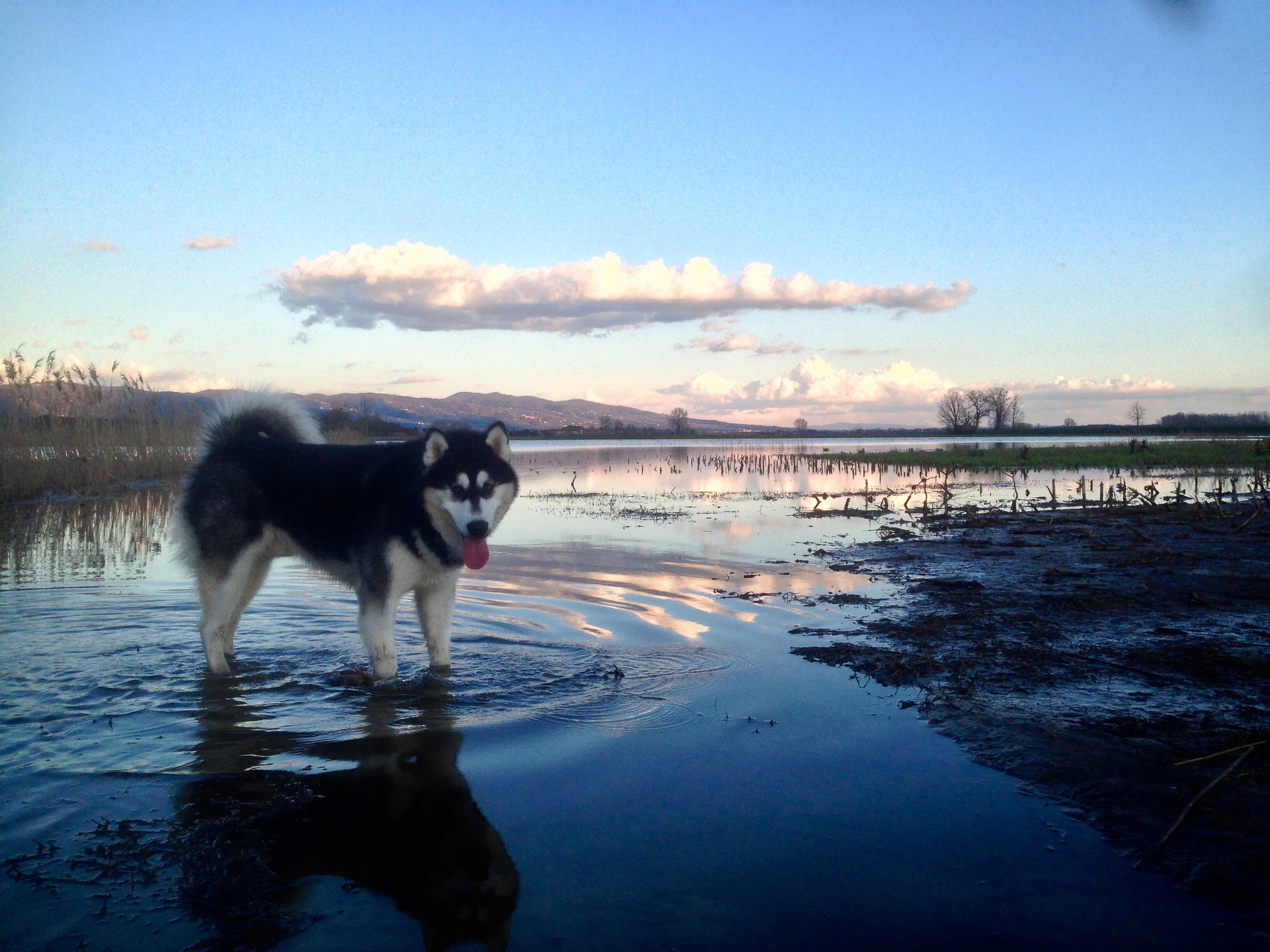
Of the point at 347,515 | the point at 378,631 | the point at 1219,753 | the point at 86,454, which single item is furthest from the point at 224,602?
the point at 86,454

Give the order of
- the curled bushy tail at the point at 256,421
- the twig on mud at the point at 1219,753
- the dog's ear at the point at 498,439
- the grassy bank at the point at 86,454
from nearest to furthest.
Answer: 1. the twig on mud at the point at 1219,753
2. the dog's ear at the point at 498,439
3. the curled bushy tail at the point at 256,421
4. the grassy bank at the point at 86,454

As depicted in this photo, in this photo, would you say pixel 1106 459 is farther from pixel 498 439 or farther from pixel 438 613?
pixel 438 613

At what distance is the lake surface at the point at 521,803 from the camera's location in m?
3.03

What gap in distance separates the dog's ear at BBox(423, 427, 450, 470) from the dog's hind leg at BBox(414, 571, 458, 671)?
0.98m

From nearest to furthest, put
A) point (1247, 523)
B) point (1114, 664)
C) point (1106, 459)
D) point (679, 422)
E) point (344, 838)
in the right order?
point (344, 838) < point (1114, 664) < point (1247, 523) < point (1106, 459) < point (679, 422)

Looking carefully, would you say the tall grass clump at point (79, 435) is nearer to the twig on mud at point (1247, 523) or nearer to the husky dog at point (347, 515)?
the husky dog at point (347, 515)

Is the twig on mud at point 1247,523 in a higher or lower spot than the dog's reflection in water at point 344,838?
higher

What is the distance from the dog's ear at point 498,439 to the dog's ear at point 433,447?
1.18 feet

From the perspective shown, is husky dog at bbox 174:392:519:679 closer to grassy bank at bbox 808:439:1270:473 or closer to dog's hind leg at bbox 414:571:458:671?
dog's hind leg at bbox 414:571:458:671

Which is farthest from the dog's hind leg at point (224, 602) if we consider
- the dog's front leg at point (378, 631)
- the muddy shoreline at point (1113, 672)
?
the muddy shoreline at point (1113, 672)

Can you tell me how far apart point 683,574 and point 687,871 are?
24.8ft

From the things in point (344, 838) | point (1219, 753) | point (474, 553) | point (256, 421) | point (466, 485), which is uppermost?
point (256, 421)

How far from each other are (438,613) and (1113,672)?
559cm

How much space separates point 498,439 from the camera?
6.37 meters
